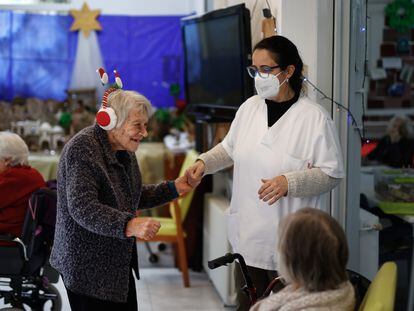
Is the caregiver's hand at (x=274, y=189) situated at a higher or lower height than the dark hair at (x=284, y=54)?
lower

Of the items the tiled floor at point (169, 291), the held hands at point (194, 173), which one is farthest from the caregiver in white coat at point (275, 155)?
the tiled floor at point (169, 291)

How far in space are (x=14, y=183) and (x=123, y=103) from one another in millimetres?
1229

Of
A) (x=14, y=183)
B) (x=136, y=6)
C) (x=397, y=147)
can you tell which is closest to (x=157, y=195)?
(x=14, y=183)

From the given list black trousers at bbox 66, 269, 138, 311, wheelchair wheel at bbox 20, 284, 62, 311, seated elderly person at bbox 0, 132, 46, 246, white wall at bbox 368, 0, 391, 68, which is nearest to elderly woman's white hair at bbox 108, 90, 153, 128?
black trousers at bbox 66, 269, 138, 311

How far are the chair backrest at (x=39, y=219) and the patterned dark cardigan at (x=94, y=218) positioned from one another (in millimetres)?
897

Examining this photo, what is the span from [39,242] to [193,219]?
1.93m

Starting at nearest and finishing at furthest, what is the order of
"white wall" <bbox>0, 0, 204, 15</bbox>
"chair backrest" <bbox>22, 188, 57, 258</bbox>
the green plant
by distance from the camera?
"chair backrest" <bbox>22, 188, 57, 258</bbox>
the green plant
"white wall" <bbox>0, 0, 204, 15</bbox>

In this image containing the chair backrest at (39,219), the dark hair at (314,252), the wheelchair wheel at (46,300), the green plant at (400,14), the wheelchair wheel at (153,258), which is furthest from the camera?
the green plant at (400,14)

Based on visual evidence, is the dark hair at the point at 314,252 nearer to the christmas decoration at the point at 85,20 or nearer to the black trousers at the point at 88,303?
the black trousers at the point at 88,303

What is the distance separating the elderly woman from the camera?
7.89ft

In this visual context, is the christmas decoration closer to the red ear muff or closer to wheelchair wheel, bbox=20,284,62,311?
wheelchair wheel, bbox=20,284,62,311

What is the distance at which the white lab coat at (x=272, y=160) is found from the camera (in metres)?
2.63

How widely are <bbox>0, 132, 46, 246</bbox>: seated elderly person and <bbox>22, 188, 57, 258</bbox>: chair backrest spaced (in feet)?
0.36

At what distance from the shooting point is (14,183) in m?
3.58
